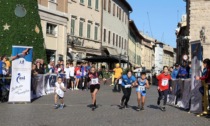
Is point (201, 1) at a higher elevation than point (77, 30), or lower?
higher

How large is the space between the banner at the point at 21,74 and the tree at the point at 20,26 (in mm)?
10541

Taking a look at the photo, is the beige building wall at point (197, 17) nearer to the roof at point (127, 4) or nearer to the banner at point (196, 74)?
the roof at point (127, 4)

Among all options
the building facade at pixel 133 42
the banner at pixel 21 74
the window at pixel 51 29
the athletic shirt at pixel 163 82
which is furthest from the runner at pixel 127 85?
the building facade at pixel 133 42

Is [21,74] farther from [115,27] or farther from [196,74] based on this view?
[115,27]

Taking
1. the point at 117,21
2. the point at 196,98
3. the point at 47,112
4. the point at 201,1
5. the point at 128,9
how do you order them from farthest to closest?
1. the point at 128,9
2. the point at 117,21
3. the point at 201,1
4. the point at 196,98
5. the point at 47,112

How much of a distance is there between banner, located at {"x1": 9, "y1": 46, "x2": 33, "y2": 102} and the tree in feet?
34.6

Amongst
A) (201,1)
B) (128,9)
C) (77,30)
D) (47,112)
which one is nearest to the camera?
(47,112)

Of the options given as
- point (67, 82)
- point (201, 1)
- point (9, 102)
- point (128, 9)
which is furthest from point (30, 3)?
point (128, 9)

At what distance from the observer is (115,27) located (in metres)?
61.0

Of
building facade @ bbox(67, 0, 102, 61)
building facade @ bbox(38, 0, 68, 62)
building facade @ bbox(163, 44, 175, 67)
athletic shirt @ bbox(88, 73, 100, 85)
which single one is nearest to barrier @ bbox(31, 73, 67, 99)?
athletic shirt @ bbox(88, 73, 100, 85)

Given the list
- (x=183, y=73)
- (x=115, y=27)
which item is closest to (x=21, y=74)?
(x=183, y=73)

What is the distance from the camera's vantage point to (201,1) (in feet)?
165

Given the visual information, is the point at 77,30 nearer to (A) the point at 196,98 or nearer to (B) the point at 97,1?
(B) the point at 97,1

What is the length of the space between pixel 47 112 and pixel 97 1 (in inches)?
1468
